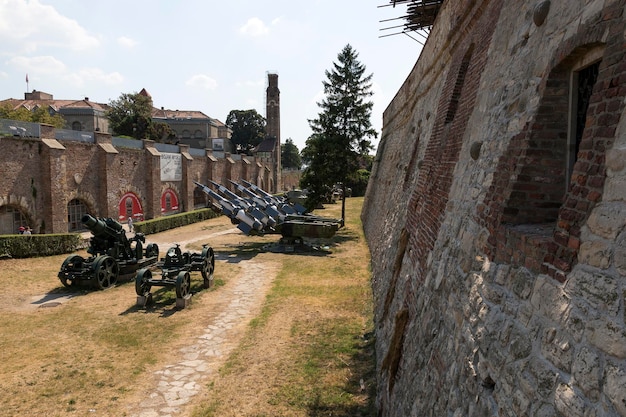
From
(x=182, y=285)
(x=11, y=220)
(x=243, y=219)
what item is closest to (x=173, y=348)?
(x=182, y=285)

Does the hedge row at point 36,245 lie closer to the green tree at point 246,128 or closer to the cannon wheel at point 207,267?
the cannon wheel at point 207,267

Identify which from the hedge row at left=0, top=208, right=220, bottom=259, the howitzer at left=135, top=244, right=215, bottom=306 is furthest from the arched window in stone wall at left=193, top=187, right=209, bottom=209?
the howitzer at left=135, top=244, right=215, bottom=306

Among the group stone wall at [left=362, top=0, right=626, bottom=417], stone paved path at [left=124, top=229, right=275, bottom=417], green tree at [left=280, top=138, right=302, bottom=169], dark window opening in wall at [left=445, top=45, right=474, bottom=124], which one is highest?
green tree at [left=280, top=138, right=302, bottom=169]

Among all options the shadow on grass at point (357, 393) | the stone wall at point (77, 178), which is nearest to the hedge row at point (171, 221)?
the stone wall at point (77, 178)

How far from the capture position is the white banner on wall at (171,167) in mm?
26647

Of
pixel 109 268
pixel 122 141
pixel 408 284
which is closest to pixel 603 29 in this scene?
pixel 408 284

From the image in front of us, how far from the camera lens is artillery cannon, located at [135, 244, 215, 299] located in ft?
33.3

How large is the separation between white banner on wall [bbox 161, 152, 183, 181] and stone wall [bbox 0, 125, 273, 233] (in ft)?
0.92

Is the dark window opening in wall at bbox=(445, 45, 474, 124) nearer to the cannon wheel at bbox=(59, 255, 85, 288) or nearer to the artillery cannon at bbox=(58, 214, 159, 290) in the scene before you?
the artillery cannon at bbox=(58, 214, 159, 290)

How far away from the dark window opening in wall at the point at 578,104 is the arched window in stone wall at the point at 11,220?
2035 centimetres

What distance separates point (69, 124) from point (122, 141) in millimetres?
32255

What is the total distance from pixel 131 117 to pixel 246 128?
94.3 ft

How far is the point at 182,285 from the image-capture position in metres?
10.2

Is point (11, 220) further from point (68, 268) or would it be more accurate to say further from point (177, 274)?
point (177, 274)
